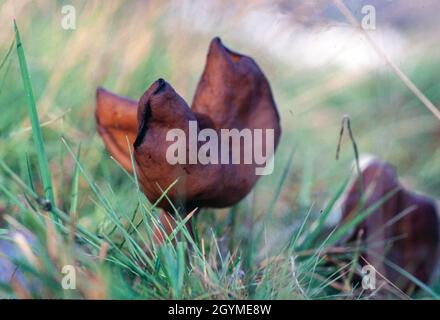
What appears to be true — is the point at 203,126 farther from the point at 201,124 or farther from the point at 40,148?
the point at 40,148

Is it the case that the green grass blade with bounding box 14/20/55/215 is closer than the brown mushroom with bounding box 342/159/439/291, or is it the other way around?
the green grass blade with bounding box 14/20/55/215

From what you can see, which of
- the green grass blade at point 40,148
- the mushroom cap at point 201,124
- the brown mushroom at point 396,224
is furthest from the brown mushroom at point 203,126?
the brown mushroom at point 396,224

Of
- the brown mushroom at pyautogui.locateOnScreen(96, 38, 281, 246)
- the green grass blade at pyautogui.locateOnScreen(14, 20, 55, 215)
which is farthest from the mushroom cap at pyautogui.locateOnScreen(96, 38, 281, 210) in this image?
the green grass blade at pyautogui.locateOnScreen(14, 20, 55, 215)

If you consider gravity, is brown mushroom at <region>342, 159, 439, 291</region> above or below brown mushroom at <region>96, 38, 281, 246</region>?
below

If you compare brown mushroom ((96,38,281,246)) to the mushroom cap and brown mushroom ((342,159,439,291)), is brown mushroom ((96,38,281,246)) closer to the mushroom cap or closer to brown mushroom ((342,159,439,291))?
the mushroom cap

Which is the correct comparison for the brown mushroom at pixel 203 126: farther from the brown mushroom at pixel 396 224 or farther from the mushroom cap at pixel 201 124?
the brown mushroom at pixel 396 224

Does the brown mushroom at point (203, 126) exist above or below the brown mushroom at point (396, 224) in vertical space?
above

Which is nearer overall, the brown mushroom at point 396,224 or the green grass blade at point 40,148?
the green grass blade at point 40,148

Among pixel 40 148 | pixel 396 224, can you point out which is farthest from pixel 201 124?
pixel 396 224
